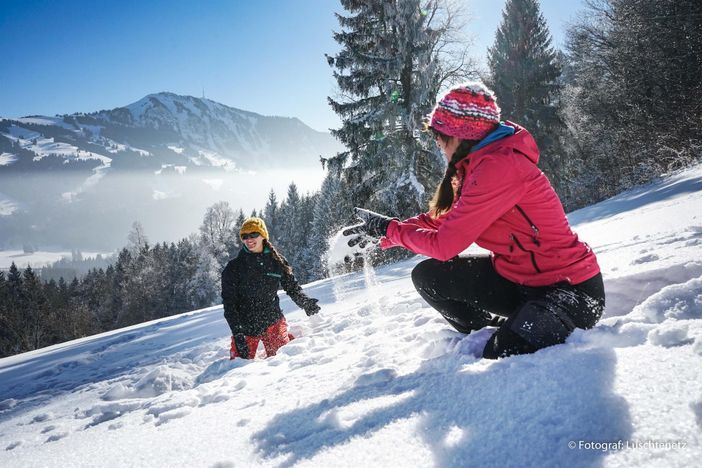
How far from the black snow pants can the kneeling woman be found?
2503mm

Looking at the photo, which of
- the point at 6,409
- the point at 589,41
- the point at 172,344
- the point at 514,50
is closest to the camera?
the point at 6,409

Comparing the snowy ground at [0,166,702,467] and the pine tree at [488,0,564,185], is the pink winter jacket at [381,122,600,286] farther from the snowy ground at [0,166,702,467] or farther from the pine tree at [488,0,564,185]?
the pine tree at [488,0,564,185]

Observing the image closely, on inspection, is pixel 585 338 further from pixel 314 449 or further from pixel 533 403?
pixel 314 449

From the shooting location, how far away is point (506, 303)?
2.18 m

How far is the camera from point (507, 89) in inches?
851

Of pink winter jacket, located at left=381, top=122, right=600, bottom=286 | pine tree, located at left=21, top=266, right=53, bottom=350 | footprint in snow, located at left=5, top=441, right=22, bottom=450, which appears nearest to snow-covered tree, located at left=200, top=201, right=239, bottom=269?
pine tree, located at left=21, top=266, right=53, bottom=350

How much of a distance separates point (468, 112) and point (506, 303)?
112cm

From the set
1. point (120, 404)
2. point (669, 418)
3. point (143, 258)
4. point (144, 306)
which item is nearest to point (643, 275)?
point (669, 418)

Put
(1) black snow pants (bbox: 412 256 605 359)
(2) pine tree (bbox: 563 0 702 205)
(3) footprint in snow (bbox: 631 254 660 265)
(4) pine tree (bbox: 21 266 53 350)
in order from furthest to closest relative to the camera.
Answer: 1. (4) pine tree (bbox: 21 266 53 350)
2. (2) pine tree (bbox: 563 0 702 205)
3. (3) footprint in snow (bbox: 631 254 660 265)
4. (1) black snow pants (bbox: 412 256 605 359)

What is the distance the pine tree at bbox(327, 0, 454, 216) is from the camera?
12.5 m

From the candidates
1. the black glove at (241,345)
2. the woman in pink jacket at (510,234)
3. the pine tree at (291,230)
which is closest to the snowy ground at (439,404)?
the woman in pink jacket at (510,234)

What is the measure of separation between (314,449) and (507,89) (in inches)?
951

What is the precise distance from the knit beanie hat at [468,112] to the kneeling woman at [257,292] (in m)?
3.02

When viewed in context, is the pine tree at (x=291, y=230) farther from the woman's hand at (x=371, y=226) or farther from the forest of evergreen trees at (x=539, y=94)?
the woman's hand at (x=371, y=226)
